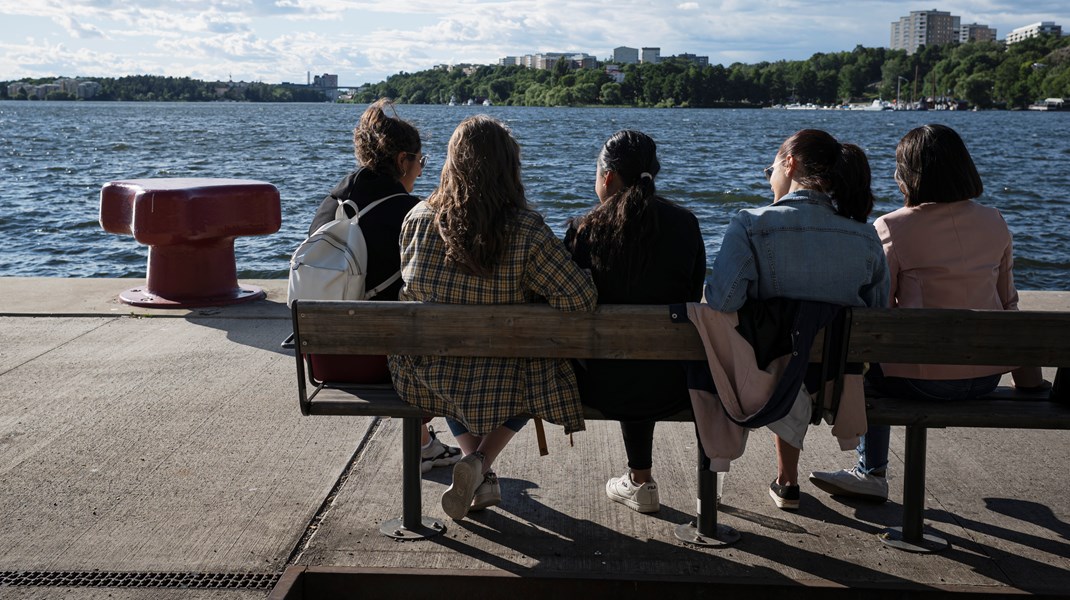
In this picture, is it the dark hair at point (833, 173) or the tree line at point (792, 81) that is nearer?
the dark hair at point (833, 173)

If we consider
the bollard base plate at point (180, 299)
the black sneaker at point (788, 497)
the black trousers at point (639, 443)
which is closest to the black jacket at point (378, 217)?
the black trousers at point (639, 443)

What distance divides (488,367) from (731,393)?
820 mm

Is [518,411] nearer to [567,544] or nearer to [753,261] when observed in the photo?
[567,544]

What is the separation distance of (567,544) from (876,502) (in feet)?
4.25

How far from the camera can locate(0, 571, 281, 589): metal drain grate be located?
11.6ft

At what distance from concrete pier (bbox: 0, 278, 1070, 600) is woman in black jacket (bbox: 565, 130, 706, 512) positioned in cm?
51

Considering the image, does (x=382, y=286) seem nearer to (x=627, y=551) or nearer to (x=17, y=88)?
(x=627, y=551)

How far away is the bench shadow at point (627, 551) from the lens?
3.62m

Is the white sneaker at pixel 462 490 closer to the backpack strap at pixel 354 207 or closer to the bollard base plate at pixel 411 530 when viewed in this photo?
the bollard base plate at pixel 411 530

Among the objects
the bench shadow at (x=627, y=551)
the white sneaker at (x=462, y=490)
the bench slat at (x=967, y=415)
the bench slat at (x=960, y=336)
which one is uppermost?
the bench slat at (x=960, y=336)

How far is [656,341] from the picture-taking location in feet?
11.9

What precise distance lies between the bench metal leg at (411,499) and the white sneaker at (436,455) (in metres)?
0.69

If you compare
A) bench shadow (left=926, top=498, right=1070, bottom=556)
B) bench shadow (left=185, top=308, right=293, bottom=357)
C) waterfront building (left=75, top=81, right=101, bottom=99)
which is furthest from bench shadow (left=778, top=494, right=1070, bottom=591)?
waterfront building (left=75, top=81, right=101, bottom=99)

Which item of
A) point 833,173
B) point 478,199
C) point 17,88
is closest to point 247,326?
point 478,199
